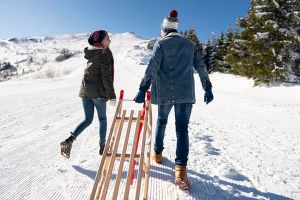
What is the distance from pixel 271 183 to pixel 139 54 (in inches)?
3182

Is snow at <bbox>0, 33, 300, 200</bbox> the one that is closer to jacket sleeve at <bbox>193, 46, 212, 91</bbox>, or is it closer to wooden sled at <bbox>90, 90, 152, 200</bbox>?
wooden sled at <bbox>90, 90, 152, 200</bbox>

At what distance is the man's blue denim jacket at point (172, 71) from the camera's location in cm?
427

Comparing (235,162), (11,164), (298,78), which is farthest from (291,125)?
(298,78)

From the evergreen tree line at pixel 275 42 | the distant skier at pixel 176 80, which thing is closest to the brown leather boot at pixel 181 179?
the distant skier at pixel 176 80

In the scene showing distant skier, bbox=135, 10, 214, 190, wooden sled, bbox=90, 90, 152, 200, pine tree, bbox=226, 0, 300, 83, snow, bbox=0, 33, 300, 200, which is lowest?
snow, bbox=0, 33, 300, 200

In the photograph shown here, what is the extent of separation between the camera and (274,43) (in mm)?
20328

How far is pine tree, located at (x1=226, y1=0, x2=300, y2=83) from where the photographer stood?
64.1ft

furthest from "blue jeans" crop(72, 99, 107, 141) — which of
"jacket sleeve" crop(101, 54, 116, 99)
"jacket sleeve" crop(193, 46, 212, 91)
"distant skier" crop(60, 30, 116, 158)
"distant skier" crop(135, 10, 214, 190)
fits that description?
"jacket sleeve" crop(193, 46, 212, 91)

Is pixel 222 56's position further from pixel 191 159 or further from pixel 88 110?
pixel 88 110

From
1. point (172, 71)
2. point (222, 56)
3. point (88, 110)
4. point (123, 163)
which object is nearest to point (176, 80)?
point (172, 71)

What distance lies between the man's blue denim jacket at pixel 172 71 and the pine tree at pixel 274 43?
16.7 m

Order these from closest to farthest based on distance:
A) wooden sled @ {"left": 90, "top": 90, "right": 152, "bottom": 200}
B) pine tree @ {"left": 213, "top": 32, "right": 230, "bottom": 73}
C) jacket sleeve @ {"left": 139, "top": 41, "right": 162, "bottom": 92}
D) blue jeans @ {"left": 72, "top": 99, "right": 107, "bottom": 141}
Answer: wooden sled @ {"left": 90, "top": 90, "right": 152, "bottom": 200}
jacket sleeve @ {"left": 139, "top": 41, "right": 162, "bottom": 92}
blue jeans @ {"left": 72, "top": 99, "right": 107, "bottom": 141}
pine tree @ {"left": 213, "top": 32, "right": 230, "bottom": 73}

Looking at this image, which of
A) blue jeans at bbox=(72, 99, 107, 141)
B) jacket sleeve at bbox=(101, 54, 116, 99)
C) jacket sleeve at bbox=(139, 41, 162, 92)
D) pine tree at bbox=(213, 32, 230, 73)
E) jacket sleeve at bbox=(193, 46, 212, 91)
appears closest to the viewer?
jacket sleeve at bbox=(139, 41, 162, 92)

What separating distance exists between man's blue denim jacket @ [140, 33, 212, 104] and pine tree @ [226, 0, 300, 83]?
16681 millimetres
